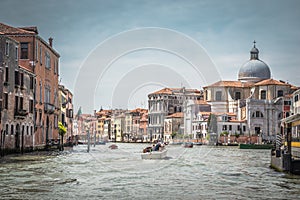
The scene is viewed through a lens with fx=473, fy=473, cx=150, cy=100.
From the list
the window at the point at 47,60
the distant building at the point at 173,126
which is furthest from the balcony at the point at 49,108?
the distant building at the point at 173,126

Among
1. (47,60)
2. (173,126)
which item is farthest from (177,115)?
(47,60)

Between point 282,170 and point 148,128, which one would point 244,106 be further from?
point 282,170

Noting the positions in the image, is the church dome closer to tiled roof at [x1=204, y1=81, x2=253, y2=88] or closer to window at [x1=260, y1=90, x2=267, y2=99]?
tiled roof at [x1=204, y1=81, x2=253, y2=88]

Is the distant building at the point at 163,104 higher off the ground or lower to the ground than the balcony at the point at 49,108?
higher

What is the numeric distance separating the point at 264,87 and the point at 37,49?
168 ft

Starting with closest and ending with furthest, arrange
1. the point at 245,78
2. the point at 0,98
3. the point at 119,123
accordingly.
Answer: the point at 0,98 < the point at 245,78 < the point at 119,123

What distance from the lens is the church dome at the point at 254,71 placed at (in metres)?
84.6

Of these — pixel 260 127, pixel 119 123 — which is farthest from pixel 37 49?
pixel 119 123

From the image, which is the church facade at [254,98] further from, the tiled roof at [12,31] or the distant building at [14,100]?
the distant building at [14,100]

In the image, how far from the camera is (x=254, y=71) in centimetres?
8500

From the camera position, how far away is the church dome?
8462 cm

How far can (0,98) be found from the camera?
27.6m

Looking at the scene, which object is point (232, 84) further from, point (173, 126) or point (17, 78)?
point (17, 78)

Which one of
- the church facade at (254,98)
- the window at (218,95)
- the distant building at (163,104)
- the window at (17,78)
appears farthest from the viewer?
the distant building at (163,104)
